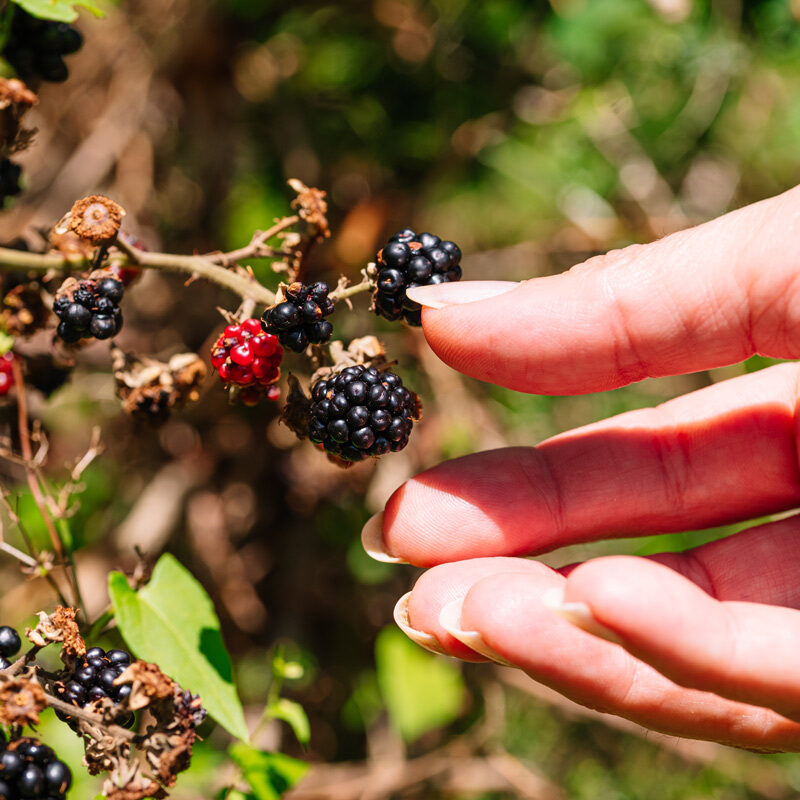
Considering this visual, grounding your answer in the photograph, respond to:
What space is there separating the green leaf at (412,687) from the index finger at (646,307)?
2.08 metres

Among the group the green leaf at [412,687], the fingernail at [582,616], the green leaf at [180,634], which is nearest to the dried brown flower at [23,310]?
the green leaf at [180,634]

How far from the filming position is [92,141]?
14.8 feet

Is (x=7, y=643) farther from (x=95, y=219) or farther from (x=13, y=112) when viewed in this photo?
(x=13, y=112)

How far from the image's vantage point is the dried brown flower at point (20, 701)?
180 cm

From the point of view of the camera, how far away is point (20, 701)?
71.1 inches

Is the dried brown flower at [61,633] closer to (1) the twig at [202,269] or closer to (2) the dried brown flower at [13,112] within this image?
(1) the twig at [202,269]

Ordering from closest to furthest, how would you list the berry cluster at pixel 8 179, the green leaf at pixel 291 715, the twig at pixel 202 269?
1. the twig at pixel 202 269
2. the berry cluster at pixel 8 179
3. the green leaf at pixel 291 715

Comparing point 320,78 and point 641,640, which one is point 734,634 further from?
point 320,78

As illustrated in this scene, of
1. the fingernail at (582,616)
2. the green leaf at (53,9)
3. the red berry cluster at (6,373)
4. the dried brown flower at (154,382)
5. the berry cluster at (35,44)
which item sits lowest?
the red berry cluster at (6,373)

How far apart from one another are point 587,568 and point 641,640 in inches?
8.3

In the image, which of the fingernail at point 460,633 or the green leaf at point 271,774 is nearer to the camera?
the fingernail at point 460,633

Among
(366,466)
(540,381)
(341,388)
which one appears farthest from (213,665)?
(366,466)

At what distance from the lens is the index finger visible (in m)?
2.30

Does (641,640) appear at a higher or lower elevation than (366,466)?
higher
